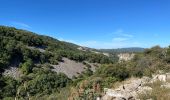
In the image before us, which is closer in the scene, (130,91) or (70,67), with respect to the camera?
(130,91)

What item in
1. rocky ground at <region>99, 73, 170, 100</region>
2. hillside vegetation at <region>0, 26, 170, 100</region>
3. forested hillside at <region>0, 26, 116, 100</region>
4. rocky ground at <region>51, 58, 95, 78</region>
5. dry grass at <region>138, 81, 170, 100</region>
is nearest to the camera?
dry grass at <region>138, 81, 170, 100</region>

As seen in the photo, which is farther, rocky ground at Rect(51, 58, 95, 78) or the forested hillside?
rocky ground at Rect(51, 58, 95, 78)

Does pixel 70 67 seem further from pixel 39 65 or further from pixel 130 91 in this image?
pixel 130 91

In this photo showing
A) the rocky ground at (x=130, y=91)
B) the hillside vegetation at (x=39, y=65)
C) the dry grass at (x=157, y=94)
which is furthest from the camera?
the hillside vegetation at (x=39, y=65)

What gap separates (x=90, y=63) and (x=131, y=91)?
7648 cm

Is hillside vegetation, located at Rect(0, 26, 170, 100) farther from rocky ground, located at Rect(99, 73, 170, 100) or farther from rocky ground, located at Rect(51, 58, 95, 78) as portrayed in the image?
rocky ground, located at Rect(99, 73, 170, 100)

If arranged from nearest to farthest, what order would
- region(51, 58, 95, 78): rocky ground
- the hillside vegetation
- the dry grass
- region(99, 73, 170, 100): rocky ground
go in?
the dry grass < region(99, 73, 170, 100): rocky ground < the hillside vegetation < region(51, 58, 95, 78): rocky ground

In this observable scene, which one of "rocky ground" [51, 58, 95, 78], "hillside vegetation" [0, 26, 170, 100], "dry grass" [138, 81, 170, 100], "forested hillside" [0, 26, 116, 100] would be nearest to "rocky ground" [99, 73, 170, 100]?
"dry grass" [138, 81, 170, 100]

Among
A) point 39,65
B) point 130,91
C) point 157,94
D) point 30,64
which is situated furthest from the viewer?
point 39,65

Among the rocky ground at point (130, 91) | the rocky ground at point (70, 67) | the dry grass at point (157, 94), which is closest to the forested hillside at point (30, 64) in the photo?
the rocky ground at point (70, 67)

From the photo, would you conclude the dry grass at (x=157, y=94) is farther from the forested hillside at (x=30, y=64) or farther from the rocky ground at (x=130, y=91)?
the forested hillside at (x=30, y=64)

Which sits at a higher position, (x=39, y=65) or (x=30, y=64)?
(x=30, y=64)

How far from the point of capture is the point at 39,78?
63.5 metres

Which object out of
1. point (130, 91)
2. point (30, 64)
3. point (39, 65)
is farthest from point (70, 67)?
point (130, 91)
